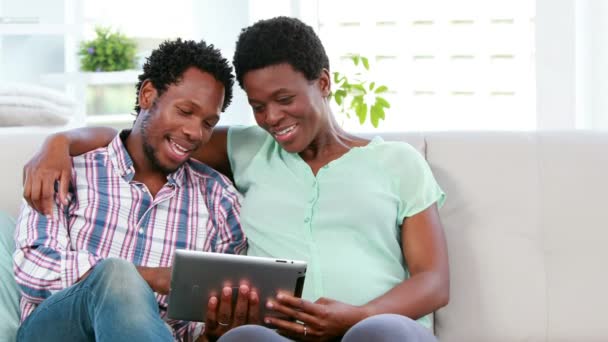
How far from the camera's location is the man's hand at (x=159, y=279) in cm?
166

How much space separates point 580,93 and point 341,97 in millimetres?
860

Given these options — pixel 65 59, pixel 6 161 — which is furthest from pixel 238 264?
pixel 65 59

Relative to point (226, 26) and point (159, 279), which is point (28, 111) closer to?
point (159, 279)

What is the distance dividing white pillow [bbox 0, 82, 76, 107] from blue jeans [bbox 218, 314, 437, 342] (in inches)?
47.9

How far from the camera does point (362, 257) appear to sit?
1.76 meters

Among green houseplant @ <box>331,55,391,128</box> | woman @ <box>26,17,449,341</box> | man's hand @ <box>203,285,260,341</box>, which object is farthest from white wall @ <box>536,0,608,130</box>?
man's hand @ <box>203,285,260,341</box>

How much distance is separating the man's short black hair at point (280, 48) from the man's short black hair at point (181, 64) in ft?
0.12

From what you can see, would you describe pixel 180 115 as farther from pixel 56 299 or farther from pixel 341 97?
pixel 341 97

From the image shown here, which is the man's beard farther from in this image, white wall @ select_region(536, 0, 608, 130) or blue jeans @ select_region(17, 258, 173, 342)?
white wall @ select_region(536, 0, 608, 130)

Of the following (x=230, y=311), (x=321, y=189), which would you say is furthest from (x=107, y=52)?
(x=230, y=311)

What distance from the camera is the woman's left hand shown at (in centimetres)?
156

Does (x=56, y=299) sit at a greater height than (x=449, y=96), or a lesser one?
lesser

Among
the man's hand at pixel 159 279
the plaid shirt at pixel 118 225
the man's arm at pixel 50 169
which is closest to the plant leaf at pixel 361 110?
the plaid shirt at pixel 118 225

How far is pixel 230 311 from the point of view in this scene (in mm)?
1581
